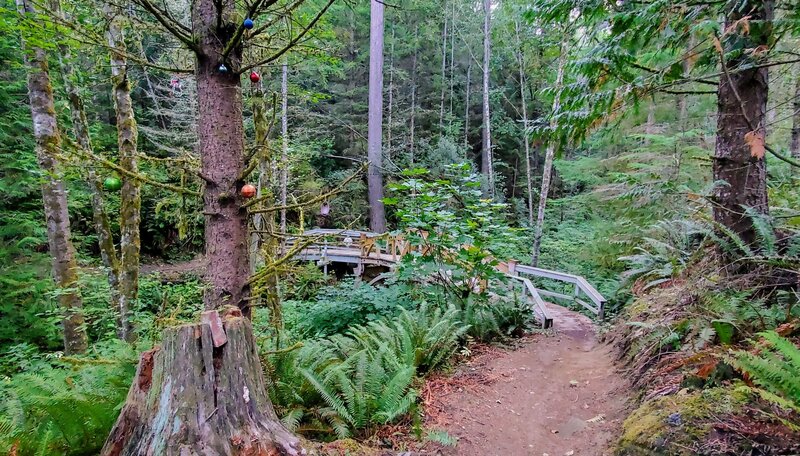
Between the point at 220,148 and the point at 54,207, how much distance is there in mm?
5613

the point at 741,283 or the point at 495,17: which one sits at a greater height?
the point at 495,17

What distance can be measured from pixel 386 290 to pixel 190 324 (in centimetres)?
520

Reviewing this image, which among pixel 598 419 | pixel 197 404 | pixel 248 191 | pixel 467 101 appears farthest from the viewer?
pixel 467 101

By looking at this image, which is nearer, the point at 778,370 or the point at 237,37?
the point at 778,370

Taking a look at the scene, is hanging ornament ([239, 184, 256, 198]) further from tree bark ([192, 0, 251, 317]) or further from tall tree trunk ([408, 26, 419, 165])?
tall tree trunk ([408, 26, 419, 165])

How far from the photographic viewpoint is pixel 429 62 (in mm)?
23172

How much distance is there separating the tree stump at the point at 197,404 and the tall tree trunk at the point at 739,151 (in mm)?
4373

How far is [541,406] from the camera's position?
4.15m

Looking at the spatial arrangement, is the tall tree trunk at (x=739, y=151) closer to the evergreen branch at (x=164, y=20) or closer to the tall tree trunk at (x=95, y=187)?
the evergreen branch at (x=164, y=20)

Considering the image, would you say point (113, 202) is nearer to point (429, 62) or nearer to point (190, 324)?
point (190, 324)

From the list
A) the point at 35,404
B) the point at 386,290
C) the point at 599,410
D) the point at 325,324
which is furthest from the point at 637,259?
the point at 35,404

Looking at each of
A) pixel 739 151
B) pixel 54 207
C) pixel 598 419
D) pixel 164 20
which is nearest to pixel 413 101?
pixel 54 207

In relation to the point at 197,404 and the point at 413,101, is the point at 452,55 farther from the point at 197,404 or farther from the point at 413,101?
the point at 197,404

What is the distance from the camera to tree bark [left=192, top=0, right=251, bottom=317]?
240 cm
